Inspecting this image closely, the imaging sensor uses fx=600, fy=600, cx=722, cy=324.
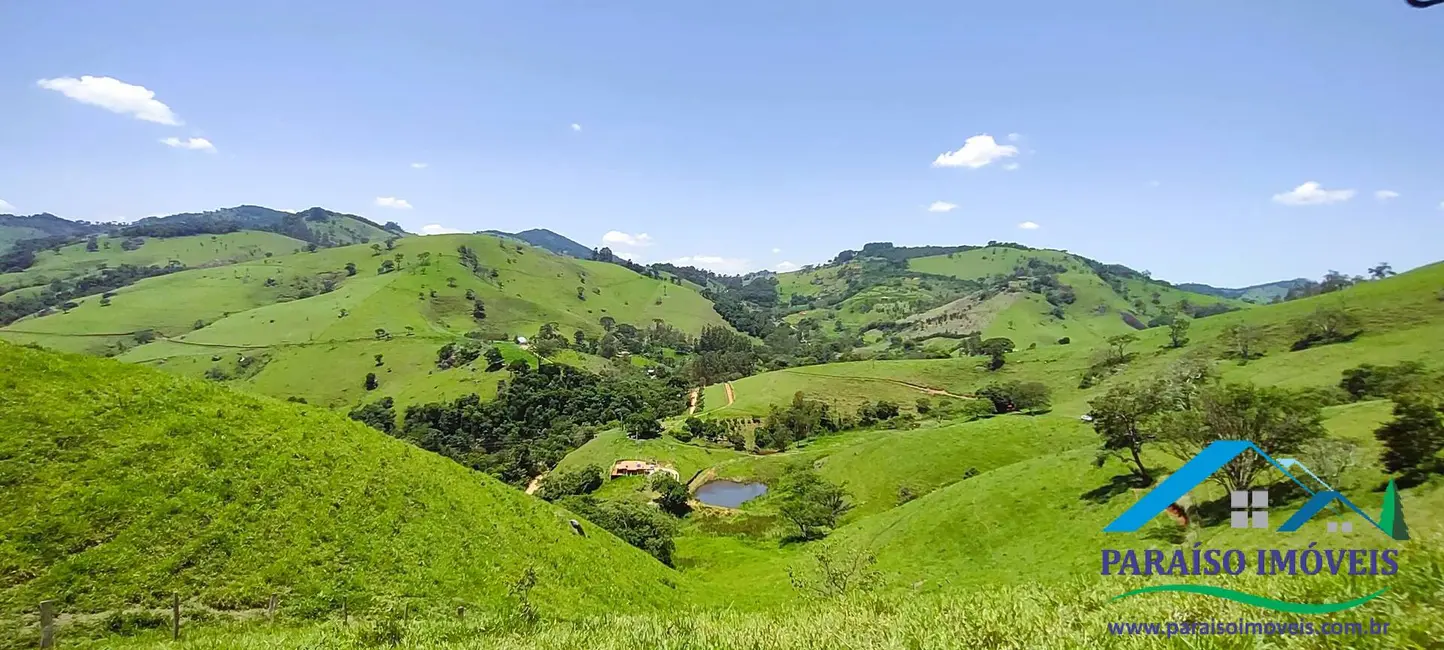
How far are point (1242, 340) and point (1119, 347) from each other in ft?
103

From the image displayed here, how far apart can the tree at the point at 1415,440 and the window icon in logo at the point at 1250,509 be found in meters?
6.49

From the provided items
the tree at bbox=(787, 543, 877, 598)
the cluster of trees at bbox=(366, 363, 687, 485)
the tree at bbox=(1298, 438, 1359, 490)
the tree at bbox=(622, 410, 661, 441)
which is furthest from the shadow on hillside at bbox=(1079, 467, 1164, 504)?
the cluster of trees at bbox=(366, 363, 687, 485)

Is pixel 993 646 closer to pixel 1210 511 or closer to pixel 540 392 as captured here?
pixel 1210 511

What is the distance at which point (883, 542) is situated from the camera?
57.8m

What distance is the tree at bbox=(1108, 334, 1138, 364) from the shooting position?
143 metres

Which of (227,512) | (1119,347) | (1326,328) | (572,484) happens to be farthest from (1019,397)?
(227,512)

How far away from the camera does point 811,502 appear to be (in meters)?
84.7

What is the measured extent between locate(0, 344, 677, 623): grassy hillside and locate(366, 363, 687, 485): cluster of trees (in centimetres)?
11401

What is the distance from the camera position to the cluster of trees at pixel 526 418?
15162 centimetres

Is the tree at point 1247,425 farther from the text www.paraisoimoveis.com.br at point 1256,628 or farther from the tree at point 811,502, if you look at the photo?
the tree at point 811,502

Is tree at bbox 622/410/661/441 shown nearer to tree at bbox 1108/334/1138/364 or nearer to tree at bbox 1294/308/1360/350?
tree at bbox 1108/334/1138/364

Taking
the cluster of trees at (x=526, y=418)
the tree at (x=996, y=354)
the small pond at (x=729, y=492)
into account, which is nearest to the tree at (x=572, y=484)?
the small pond at (x=729, y=492)

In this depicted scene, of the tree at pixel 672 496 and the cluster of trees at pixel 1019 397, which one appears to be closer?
the tree at pixel 672 496

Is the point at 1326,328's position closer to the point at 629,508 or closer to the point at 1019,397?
the point at 1019,397
